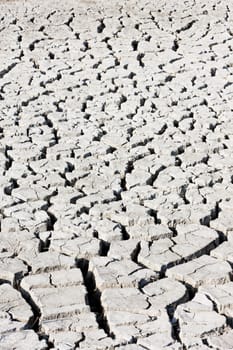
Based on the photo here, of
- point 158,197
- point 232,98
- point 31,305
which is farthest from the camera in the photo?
point 232,98

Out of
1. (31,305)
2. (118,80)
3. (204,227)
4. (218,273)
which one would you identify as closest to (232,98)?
(118,80)

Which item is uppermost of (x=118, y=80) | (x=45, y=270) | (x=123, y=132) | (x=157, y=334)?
(x=118, y=80)

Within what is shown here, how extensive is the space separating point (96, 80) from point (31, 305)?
9.14ft

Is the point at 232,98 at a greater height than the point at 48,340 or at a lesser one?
greater

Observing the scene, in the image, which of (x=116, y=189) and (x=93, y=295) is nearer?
(x=93, y=295)

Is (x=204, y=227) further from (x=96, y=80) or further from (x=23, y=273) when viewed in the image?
(x=96, y=80)

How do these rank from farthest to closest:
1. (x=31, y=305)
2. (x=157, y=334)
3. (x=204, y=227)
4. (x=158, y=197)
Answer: (x=158, y=197) → (x=204, y=227) → (x=31, y=305) → (x=157, y=334)

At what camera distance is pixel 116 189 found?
3.54 metres

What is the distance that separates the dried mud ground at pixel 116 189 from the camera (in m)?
2.55

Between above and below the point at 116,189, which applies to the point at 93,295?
below

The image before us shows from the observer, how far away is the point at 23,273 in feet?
9.25

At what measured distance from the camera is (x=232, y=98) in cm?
482

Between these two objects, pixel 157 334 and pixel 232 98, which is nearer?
pixel 157 334

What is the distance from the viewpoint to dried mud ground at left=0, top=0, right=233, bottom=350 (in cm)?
255
